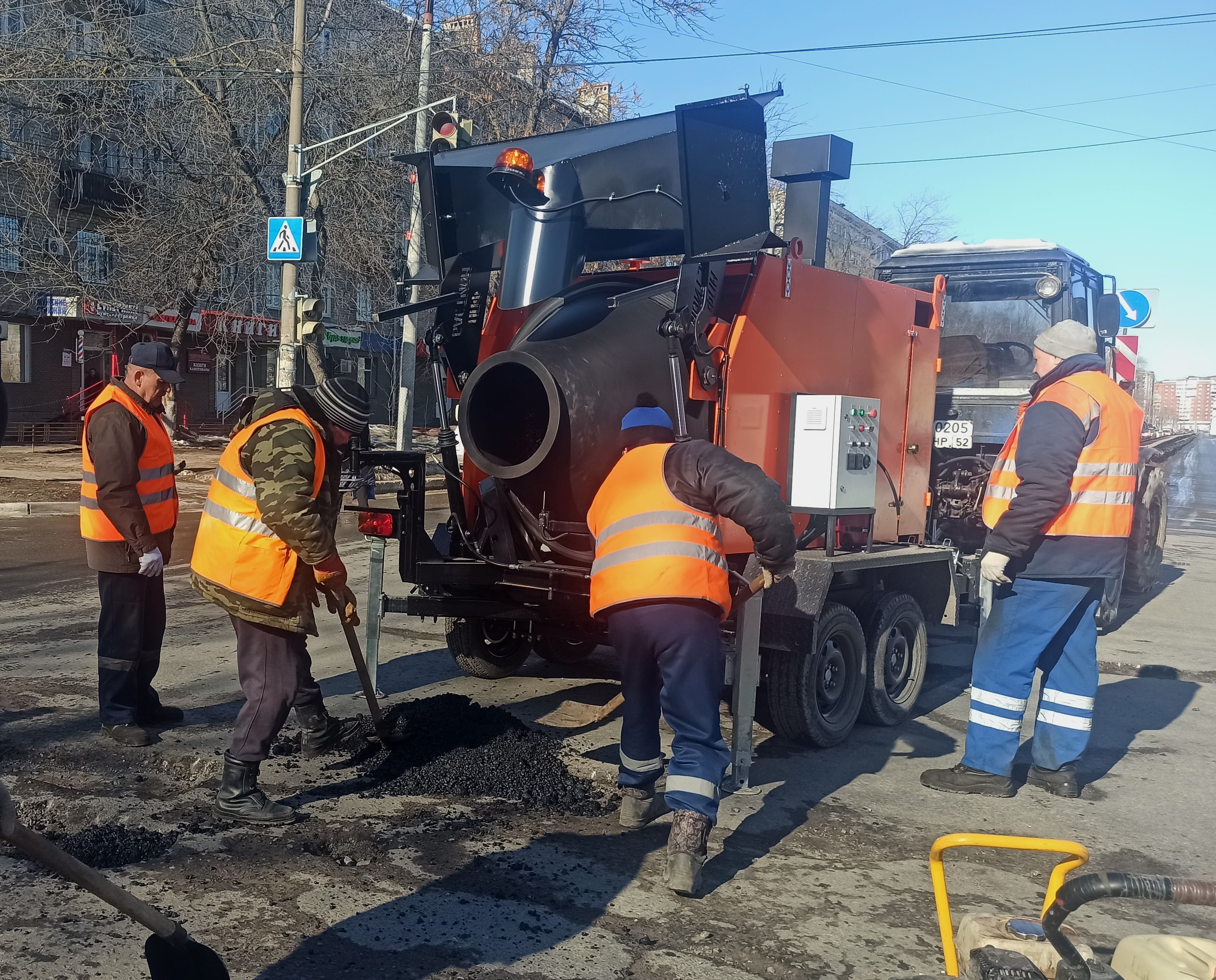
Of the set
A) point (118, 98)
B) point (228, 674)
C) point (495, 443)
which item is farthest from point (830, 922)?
point (118, 98)

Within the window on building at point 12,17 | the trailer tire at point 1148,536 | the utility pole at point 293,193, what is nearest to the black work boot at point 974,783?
the trailer tire at point 1148,536

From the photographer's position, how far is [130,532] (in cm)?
489

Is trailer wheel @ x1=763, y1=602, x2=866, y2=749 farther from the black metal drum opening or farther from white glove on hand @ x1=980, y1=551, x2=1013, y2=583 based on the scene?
the black metal drum opening

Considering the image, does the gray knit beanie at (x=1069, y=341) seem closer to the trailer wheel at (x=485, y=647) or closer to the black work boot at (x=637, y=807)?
the black work boot at (x=637, y=807)

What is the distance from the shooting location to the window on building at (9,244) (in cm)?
2045

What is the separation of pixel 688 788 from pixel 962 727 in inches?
112

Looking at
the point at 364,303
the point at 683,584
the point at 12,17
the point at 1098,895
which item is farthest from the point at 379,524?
the point at 364,303

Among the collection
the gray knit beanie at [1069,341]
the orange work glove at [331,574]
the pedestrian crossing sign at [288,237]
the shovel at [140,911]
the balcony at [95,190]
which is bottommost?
the shovel at [140,911]

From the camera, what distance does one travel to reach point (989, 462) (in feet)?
26.0

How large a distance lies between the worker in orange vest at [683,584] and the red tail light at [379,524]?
1661mm

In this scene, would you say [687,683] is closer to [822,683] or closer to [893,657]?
[822,683]

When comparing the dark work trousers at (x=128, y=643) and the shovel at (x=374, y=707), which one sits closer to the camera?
the shovel at (x=374, y=707)

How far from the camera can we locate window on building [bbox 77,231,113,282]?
70.6 feet

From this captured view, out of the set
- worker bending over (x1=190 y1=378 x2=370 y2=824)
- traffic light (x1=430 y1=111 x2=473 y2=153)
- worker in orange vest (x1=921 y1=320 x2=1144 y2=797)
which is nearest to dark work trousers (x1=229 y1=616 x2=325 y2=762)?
worker bending over (x1=190 y1=378 x2=370 y2=824)
